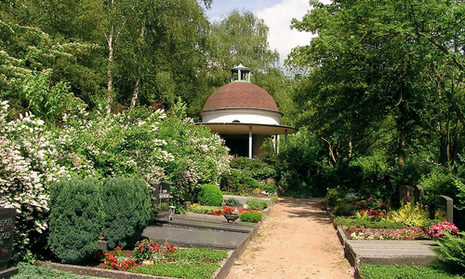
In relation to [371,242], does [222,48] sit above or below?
above

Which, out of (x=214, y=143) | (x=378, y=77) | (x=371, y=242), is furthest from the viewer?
(x=214, y=143)

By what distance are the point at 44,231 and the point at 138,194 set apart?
2.13 metres

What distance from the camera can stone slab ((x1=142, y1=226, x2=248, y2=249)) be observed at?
9.47m

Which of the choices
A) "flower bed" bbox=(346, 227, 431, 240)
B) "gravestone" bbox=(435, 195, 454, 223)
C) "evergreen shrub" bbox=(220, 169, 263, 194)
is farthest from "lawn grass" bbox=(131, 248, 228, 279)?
"evergreen shrub" bbox=(220, 169, 263, 194)

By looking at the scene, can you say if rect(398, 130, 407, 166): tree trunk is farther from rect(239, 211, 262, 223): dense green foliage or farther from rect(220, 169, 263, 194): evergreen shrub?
rect(220, 169, 263, 194): evergreen shrub

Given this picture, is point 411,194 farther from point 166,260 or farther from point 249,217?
point 166,260

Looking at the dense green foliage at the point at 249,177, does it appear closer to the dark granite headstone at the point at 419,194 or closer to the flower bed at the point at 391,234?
the dark granite headstone at the point at 419,194

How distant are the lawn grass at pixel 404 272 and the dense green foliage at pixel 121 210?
4957 mm

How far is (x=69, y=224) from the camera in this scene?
23.2ft

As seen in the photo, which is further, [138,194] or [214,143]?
[214,143]

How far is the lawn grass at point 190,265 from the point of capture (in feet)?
23.1

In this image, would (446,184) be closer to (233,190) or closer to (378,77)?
(378,77)

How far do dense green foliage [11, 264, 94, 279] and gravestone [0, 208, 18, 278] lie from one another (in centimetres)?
19

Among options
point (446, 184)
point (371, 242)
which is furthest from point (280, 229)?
point (446, 184)
